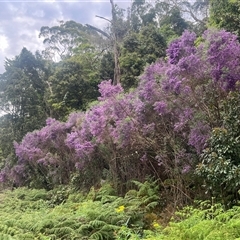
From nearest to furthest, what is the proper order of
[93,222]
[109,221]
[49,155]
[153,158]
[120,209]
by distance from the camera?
[93,222], [109,221], [120,209], [153,158], [49,155]

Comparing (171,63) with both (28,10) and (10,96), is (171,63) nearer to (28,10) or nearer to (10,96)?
(28,10)

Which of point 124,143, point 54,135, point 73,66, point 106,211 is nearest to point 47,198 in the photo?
point 54,135

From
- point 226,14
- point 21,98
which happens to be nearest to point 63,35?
point 21,98

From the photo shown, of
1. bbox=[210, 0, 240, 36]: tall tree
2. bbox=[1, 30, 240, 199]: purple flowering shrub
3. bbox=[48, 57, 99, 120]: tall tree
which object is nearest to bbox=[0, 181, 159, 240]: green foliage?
bbox=[1, 30, 240, 199]: purple flowering shrub

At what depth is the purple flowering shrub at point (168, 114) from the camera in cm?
659

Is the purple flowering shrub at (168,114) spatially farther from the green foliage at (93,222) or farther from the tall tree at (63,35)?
the tall tree at (63,35)

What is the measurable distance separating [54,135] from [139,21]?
57.6ft

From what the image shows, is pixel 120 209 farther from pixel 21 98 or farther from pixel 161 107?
pixel 21 98

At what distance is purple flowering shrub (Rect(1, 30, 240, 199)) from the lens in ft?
21.6

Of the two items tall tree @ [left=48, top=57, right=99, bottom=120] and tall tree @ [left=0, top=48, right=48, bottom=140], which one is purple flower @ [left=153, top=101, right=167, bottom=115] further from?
tall tree @ [left=0, top=48, right=48, bottom=140]

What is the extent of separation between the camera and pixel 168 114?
7.67 meters

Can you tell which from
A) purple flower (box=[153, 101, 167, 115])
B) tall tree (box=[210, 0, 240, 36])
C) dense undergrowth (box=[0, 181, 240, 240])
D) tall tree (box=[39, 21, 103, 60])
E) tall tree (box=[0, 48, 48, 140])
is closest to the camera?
dense undergrowth (box=[0, 181, 240, 240])

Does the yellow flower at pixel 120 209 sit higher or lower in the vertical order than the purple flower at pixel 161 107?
lower

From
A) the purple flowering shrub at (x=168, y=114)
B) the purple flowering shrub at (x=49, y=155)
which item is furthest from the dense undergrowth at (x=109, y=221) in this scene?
the purple flowering shrub at (x=49, y=155)
